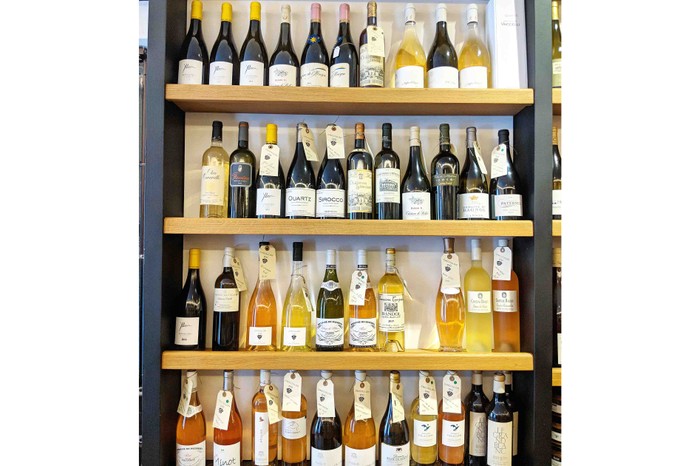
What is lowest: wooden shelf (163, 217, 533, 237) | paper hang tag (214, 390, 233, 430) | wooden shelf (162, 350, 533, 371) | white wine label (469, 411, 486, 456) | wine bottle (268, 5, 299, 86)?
white wine label (469, 411, 486, 456)

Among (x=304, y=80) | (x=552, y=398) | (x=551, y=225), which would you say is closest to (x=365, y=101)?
(x=304, y=80)

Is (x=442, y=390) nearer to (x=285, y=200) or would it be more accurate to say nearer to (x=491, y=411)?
(x=491, y=411)

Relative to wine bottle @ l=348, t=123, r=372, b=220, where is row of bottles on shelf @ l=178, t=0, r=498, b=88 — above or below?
above

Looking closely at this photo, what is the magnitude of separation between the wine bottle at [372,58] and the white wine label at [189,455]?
116 centimetres

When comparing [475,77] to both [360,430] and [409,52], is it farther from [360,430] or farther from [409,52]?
[360,430]

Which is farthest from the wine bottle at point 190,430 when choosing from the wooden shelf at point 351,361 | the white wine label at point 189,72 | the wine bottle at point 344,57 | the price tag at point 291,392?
the wine bottle at point 344,57

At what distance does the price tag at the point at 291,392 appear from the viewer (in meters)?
1.22

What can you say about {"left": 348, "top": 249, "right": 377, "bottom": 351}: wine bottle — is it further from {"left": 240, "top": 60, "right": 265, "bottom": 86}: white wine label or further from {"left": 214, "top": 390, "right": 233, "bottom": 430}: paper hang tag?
{"left": 240, "top": 60, "right": 265, "bottom": 86}: white wine label

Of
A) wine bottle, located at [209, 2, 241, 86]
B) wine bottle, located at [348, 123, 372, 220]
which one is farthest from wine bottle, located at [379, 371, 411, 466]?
wine bottle, located at [209, 2, 241, 86]

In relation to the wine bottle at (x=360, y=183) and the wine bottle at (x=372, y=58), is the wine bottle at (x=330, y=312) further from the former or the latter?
the wine bottle at (x=372, y=58)

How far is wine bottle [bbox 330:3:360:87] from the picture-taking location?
1.27 metres

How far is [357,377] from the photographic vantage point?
1.23 metres

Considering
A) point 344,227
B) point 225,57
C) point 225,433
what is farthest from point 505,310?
point 225,57

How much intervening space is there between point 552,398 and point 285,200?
0.97 meters
